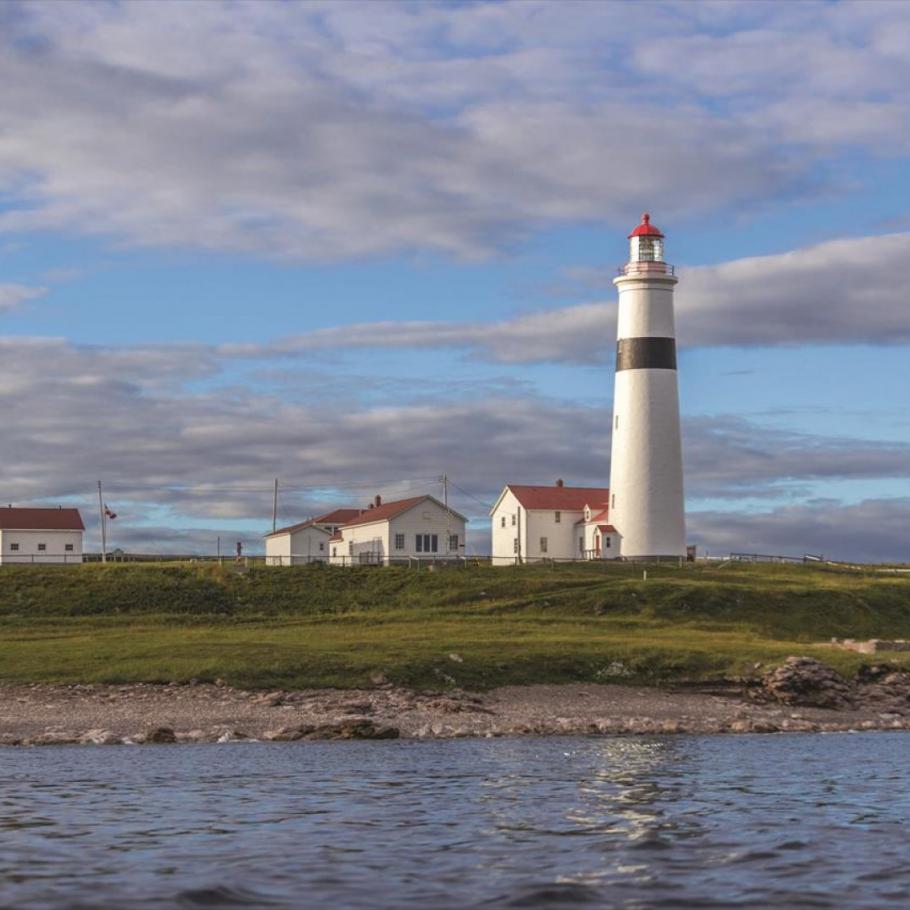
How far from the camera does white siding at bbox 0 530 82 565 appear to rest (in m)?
98.1

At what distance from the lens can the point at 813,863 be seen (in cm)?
2003

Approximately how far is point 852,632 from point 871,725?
22.7 m

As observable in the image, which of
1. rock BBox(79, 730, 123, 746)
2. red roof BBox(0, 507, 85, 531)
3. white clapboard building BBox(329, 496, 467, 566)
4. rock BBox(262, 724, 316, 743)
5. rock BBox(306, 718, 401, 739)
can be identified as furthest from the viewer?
red roof BBox(0, 507, 85, 531)

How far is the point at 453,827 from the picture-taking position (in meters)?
23.3

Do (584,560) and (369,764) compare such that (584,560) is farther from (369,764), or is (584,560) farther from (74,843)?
(74,843)

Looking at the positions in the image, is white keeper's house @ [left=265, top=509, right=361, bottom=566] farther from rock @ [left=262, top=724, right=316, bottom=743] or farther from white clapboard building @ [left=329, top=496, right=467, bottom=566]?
rock @ [left=262, top=724, right=316, bottom=743]

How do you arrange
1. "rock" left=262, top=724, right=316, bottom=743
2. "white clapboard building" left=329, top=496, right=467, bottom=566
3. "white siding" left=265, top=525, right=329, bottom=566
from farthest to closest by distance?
"white siding" left=265, top=525, right=329, bottom=566 < "white clapboard building" left=329, top=496, right=467, bottom=566 < "rock" left=262, top=724, right=316, bottom=743

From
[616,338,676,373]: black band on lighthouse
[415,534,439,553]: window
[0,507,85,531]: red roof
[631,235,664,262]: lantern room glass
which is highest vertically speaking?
[631,235,664,262]: lantern room glass

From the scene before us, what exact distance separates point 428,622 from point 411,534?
2665cm

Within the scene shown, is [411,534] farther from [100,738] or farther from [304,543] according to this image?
[100,738]

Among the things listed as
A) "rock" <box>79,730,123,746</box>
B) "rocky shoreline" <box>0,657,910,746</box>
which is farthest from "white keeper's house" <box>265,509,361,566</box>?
"rock" <box>79,730,123,746</box>

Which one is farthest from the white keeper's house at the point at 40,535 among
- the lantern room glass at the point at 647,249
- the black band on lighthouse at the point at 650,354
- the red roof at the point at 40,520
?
the lantern room glass at the point at 647,249

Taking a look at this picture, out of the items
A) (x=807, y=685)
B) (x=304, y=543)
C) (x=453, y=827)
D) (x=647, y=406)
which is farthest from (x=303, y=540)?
(x=453, y=827)

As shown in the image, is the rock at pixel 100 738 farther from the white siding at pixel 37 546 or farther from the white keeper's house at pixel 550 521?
the white siding at pixel 37 546
